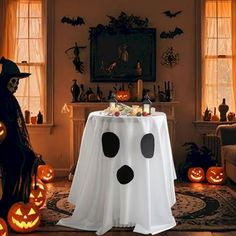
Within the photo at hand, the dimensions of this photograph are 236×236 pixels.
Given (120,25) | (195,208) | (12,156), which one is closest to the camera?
(12,156)

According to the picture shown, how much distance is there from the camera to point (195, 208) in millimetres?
5020

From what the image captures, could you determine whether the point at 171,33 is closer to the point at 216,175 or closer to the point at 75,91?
the point at 75,91

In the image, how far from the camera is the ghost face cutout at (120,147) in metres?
4.10

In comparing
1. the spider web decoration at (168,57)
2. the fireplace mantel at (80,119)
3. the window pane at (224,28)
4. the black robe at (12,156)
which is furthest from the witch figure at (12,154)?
the window pane at (224,28)

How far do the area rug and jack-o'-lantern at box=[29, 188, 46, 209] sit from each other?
12 cm

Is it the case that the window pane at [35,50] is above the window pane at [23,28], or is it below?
below

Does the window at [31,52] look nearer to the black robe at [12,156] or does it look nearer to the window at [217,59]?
the window at [217,59]

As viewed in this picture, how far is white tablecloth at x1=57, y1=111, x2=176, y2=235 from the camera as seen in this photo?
4117 mm

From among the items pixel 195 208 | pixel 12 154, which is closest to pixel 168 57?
pixel 195 208

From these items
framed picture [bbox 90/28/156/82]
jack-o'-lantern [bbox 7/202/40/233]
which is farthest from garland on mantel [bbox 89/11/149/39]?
jack-o'-lantern [bbox 7/202/40/233]

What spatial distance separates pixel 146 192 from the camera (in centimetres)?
410

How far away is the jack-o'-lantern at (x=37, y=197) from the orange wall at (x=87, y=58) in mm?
2218

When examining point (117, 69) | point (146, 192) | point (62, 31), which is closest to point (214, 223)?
point (146, 192)

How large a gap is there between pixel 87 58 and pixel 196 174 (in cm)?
225
